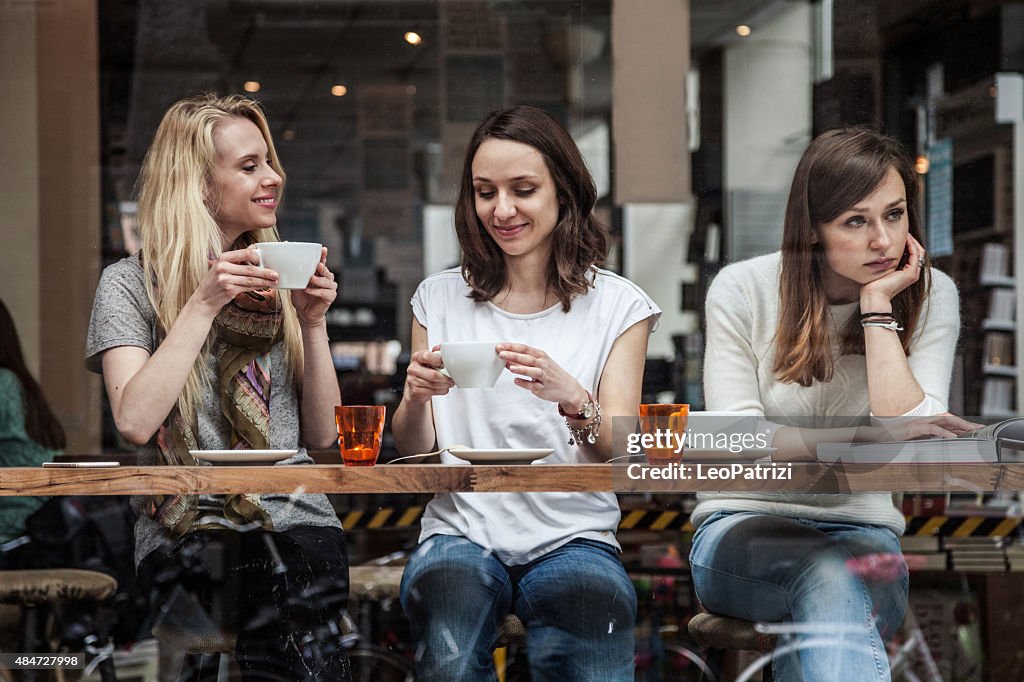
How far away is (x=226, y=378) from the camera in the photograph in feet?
7.09

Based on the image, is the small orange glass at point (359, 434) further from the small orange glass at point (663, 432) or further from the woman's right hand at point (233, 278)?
the small orange glass at point (663, 432)

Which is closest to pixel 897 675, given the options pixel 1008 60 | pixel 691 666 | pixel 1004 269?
pixel 691 666

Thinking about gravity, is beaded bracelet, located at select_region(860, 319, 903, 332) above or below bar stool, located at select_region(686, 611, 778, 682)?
above

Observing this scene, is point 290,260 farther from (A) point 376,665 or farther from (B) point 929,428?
(B) point 929,428

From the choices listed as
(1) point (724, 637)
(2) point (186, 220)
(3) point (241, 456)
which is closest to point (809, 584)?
(1) point (724, 637)

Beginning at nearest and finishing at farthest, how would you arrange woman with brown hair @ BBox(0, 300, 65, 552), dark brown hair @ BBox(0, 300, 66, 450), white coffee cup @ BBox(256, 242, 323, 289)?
white coffee cup @ BBox(256, 242, 323, 289) → woman with brown hair @ BBox(0, 300, 65, 552) → dark brown hair @ BBox(0, 300, 66, 450)

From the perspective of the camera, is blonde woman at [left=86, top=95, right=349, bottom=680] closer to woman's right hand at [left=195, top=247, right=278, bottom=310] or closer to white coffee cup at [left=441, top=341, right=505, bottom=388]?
woman's right hand at [left=195, top=247, right=278, bottom=310]

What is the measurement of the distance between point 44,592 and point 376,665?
30.3 inches

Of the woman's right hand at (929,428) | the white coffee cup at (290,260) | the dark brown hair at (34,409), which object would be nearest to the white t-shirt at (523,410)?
the white coffee cup at (290,260)

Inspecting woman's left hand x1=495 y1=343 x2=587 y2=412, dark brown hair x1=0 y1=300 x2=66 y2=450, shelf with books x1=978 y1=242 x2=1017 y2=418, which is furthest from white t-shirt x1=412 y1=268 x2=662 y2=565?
dark brown hair x1=0 y1=300 x2=66 y2=450

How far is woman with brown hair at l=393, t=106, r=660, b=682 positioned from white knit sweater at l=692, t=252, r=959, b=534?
16cm

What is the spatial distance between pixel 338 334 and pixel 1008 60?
1.76 m

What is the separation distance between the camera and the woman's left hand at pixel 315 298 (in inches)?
84.5

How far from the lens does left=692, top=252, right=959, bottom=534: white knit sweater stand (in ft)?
6.98
